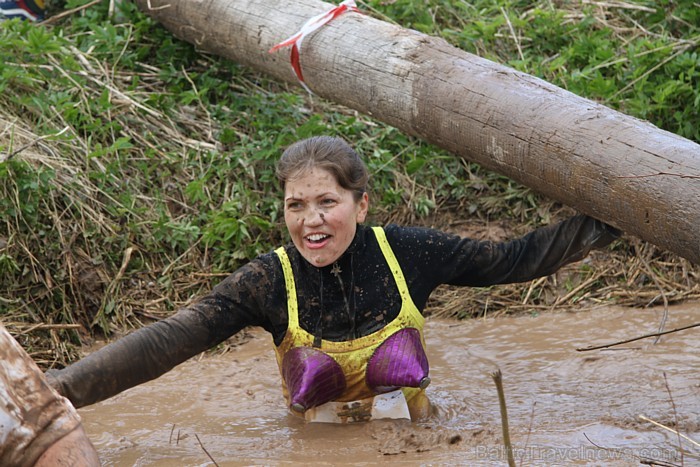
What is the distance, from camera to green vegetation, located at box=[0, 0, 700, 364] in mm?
4758

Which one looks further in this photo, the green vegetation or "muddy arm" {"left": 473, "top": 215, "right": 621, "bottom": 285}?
the green vegetation

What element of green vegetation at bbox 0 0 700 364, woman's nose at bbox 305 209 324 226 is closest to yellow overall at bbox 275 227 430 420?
woman's nose at bbox 305 209 324 226

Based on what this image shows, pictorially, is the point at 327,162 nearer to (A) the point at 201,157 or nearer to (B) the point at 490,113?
(B) the point at 490,113

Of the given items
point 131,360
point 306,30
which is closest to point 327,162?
point 131,360

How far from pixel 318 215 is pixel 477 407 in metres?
1.04

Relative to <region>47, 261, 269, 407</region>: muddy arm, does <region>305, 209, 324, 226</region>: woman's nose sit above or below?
above

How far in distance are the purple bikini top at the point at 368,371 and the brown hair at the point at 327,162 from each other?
59cm

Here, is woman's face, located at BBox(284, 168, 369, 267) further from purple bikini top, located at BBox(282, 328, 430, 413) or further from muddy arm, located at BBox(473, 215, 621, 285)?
muddy arm, located at BBox(473, 215, 621, 285)

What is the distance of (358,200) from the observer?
12.0ft

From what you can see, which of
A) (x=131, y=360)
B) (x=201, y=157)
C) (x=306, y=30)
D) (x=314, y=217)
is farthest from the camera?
(x=201, y=157)

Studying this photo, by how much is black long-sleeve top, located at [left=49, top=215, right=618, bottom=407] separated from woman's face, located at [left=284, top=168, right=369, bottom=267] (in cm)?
10

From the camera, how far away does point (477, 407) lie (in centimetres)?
382

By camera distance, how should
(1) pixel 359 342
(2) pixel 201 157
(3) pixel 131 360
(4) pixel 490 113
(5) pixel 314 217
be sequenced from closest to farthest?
(3) pixel 131 360 < (5) pixel 314 217 < (1) pixel 359 342 < (4) pixel 490 113 < (2) pixel 201 157

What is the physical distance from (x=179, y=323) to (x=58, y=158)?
190 cm
